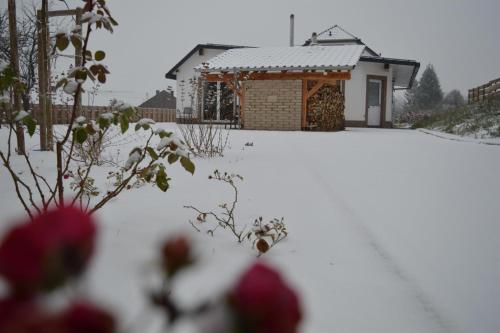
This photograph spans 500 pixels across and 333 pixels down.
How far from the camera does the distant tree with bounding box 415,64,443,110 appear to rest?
44.6 metres

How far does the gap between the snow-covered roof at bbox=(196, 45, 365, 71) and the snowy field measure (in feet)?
28.8

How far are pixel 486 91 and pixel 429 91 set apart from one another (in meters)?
28.9

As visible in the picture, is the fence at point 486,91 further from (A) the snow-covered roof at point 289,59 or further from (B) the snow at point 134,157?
(B) the snow at point 134,157

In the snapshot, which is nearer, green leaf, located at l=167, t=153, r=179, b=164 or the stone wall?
green leaf, located at l=167, t=153, r=179, b=164

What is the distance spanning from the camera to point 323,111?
13.1 meters

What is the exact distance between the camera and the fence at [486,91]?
54.4ft

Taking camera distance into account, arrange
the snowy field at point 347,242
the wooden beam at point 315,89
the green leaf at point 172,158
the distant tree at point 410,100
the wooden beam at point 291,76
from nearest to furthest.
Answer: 1. the snowy field at point 347,242
2. the green leaf at point 172,158
3. the wooden beam at point 291,76
4. the wooden beam at point 315,89
5. the distant tree at point 410,100

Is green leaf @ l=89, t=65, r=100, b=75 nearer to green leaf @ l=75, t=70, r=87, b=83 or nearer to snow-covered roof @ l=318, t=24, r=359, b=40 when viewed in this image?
green leaf @ l=75, t=70, r=87, b=83

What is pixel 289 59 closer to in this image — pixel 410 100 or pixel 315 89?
pixel 315 89

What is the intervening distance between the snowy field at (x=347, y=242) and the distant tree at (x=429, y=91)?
4433 centimetres

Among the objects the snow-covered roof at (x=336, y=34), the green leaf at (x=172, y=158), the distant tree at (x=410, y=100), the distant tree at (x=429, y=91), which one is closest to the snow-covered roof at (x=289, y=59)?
the snow-covered roof at (x=336, y=34)

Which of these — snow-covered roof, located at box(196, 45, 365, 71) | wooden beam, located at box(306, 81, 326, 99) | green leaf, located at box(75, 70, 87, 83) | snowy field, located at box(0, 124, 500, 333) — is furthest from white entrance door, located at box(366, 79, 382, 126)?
green leaf, located at box(75, 70, 87, 83)

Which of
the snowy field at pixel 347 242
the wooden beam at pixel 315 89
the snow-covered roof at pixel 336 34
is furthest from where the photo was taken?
the snow-covered roof at pixel 336 34

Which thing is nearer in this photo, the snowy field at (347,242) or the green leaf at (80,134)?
the snowy field at (347,242)
